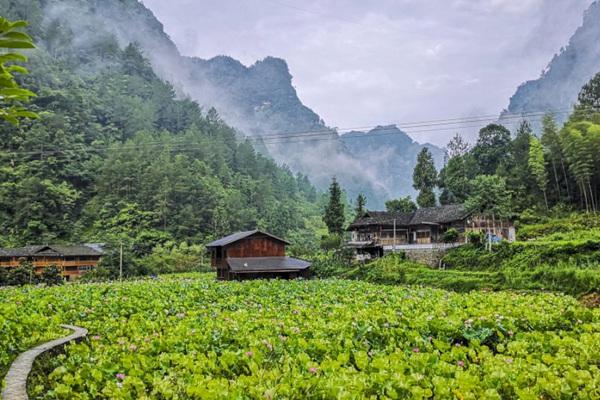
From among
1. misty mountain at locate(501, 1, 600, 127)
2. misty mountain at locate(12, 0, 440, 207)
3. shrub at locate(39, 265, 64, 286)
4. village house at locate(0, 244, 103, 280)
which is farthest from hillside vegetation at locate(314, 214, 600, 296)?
misty mountain at locate(12, 0, 440, 207)

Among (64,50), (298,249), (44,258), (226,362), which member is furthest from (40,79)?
(226,362)

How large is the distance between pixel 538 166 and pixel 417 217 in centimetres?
1204

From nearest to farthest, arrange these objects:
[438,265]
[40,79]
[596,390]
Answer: [596,390]
[438,265]
[40,79]

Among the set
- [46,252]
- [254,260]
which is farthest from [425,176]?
[46,252]

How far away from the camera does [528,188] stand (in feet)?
146

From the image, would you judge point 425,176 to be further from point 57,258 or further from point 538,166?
point 57,258

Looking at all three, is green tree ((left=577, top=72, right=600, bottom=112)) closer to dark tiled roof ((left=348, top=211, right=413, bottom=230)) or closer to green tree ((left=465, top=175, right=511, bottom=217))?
green tree ((left=465, top=175, right=511, bottom=217))

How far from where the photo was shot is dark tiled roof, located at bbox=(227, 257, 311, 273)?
103 ft

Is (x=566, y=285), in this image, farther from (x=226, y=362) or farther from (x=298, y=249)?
(x=298, y=249)

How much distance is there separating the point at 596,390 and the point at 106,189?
6580 centimetres

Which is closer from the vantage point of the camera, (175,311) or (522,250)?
(175,311)

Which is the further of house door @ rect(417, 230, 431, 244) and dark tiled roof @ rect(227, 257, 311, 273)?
house door @ rect(417, 230, 431, 244)

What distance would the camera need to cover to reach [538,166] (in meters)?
41.6

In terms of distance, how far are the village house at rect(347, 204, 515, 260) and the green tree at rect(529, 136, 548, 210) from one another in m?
7.50
